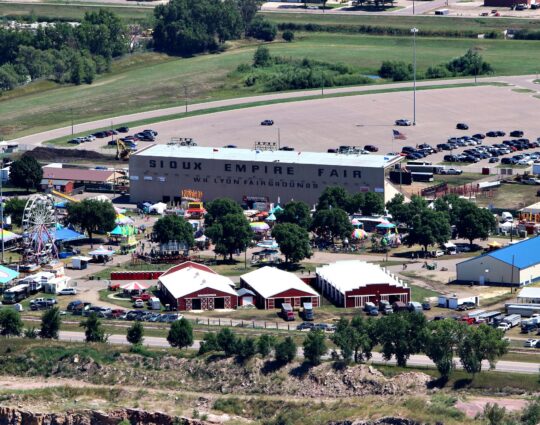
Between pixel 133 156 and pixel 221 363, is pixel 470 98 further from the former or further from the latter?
pixel 221 363

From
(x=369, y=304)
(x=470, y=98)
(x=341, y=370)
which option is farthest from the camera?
(x=470, y=98)

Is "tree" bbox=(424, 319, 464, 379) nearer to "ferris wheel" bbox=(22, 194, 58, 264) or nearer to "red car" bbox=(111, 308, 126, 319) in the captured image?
"red car" bbox=(111, 308, 126, 319)

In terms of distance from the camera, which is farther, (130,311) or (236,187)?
(236,187)

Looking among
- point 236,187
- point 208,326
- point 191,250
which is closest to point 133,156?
point 236,187

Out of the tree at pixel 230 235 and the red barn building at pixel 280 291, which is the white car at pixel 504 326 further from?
the tree at pixel 230 235

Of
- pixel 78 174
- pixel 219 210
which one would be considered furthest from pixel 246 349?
pixel 78 174

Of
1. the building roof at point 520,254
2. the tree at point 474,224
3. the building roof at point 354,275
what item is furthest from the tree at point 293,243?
the building roof at point 520,254
